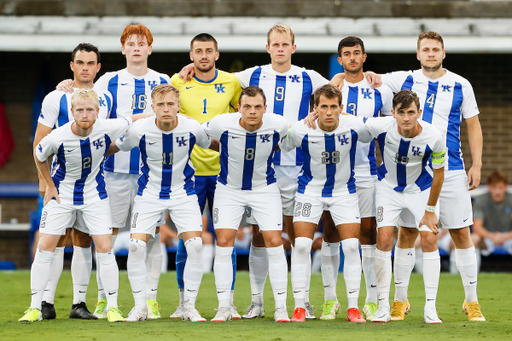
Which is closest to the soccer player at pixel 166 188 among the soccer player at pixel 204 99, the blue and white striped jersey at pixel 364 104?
the soccer player at pixel 204 99

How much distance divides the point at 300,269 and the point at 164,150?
1409mm

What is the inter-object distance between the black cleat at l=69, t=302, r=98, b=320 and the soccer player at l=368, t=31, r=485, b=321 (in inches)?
95.9

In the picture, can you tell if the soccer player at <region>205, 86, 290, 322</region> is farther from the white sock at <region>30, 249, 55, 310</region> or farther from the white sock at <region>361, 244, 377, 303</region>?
the white sock at <region>30, 249, 55, 310</region>

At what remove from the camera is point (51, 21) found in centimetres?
1066

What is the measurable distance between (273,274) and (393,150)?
1.36m

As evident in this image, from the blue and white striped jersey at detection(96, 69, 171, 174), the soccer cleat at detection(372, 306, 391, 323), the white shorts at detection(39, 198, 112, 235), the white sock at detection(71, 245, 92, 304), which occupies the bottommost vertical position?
the soccer cleat at detection(372, 306, 391, 323)

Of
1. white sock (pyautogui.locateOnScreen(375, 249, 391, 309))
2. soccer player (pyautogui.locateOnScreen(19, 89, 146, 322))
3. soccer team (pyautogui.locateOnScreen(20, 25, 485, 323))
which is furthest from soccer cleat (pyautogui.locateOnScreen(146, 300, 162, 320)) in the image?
white sock (pyautogui.locateOnScreen(375, 249, 391, 309))

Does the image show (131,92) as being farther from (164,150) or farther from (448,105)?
(448,105)

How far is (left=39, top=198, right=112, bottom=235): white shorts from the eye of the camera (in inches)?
230

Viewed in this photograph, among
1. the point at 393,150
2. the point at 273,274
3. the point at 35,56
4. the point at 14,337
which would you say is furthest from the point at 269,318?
the point at 35,56

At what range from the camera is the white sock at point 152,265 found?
6289 millimetres

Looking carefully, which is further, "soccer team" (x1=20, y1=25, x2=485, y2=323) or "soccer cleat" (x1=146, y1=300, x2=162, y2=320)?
"soccer cleat" (x1=146, y1=300, x2=162, y2=320)

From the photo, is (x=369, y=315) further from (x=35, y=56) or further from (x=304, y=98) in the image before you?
(x=35, y=56)

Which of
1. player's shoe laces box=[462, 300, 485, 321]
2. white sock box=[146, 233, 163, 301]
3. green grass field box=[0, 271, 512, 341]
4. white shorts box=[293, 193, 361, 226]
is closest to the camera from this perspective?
green grass field box=[0, 271, 512, 341]
